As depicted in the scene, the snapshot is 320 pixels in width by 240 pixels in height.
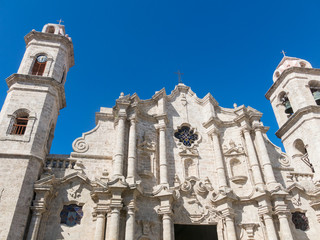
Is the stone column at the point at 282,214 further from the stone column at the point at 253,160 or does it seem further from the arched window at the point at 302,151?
the arched window at the point at 302,151

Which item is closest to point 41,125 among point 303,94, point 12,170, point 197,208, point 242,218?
point 12,170

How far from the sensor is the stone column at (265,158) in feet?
52.2

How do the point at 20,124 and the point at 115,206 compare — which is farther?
the point at 20,124

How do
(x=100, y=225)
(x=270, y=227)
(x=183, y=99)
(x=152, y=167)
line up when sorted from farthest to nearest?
(x=183, y=99)
(x=152, y=167)
(x=270, y=227)
(x=100, y=225)

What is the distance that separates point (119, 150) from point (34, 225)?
5214mm

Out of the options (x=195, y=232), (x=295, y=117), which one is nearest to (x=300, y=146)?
(x=295, y=117)

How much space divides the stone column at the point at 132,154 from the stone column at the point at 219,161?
4962mm

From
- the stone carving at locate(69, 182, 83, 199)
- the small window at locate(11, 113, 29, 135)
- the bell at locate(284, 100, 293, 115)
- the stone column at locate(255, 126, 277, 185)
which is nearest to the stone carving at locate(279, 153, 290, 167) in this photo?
the stone column at locate(255, 126, 277, 185)

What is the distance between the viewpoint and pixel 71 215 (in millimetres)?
13148

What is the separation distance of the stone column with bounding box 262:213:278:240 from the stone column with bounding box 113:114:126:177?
7.72m

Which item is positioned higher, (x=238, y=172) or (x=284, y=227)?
(x=238, y=172)

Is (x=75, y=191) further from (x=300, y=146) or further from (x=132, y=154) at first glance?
A: (x=300, y=146)

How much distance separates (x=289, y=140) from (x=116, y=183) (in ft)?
43.5

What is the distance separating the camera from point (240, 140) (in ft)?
59.4
